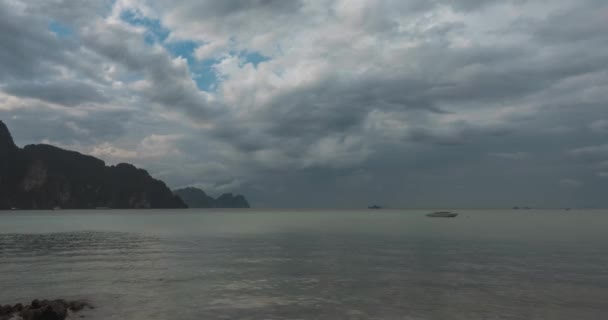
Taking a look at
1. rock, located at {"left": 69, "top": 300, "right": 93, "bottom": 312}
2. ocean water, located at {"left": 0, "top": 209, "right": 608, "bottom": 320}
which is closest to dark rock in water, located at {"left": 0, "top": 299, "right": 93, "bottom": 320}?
rock, located at {"left": 69, "top": 300, "right": 93, "bottom": 312}

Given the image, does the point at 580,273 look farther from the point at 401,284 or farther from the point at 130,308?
the point at 130,308

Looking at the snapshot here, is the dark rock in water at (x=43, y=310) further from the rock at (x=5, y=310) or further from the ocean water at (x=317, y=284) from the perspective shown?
the ocean water at (x=317, y=284)

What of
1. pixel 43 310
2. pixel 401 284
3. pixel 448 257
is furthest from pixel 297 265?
pixel 43 310

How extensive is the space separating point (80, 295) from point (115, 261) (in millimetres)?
20113

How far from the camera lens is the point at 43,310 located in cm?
2364

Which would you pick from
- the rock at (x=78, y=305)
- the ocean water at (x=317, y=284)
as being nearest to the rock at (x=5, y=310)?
the rock at (x=78, y=305)

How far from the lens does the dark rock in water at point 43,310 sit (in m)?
23.6

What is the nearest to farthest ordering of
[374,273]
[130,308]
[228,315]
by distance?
[228,315] → [130,308] → [374,273]

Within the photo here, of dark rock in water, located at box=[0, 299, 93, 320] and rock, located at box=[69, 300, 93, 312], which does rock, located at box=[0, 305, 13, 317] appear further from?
rock, located at box=[69, 300, 93, 312]

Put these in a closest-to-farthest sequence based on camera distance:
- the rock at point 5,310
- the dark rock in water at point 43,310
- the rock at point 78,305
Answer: the dark rock in water at point 43,310
the rock at point 5,310
the rock at point 78,305

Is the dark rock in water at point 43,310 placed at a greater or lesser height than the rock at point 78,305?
greater

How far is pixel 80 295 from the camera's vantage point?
3103cm

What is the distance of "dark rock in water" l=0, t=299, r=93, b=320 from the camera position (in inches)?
928

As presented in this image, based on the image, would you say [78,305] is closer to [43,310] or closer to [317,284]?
[43,310]
